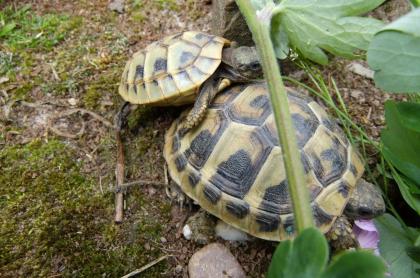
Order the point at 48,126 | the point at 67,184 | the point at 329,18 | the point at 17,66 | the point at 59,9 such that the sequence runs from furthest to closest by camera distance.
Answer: the point at 59,9 → the point at 17,66 → the point at 48,126 → the point at 67,184 → the point at 329,18

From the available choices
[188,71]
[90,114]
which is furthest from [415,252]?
[90,114]

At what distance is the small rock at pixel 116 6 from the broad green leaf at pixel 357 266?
209 cm

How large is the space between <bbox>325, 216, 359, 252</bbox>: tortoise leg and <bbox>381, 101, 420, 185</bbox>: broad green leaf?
13.8 inches

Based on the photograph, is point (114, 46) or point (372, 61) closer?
point (372, 61)

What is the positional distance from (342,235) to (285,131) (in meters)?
0.83

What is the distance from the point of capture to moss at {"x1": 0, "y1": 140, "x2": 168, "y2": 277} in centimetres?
166

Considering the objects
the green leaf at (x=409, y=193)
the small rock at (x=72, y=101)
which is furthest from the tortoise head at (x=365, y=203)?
the small rock at (x=72, y=101)

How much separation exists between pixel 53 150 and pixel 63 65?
0.52m

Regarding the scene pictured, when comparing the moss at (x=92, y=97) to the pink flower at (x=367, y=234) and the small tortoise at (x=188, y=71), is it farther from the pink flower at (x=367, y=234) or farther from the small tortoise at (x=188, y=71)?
the pink flower at (x=367, y=234)

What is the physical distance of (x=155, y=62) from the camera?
1.94 m

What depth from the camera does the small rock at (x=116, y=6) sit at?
2.50 meters

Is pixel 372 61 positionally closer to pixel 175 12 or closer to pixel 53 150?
pixel 53 150

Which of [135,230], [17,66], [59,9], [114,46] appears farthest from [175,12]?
[135,230]

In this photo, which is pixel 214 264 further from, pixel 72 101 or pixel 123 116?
pixel 72 101
